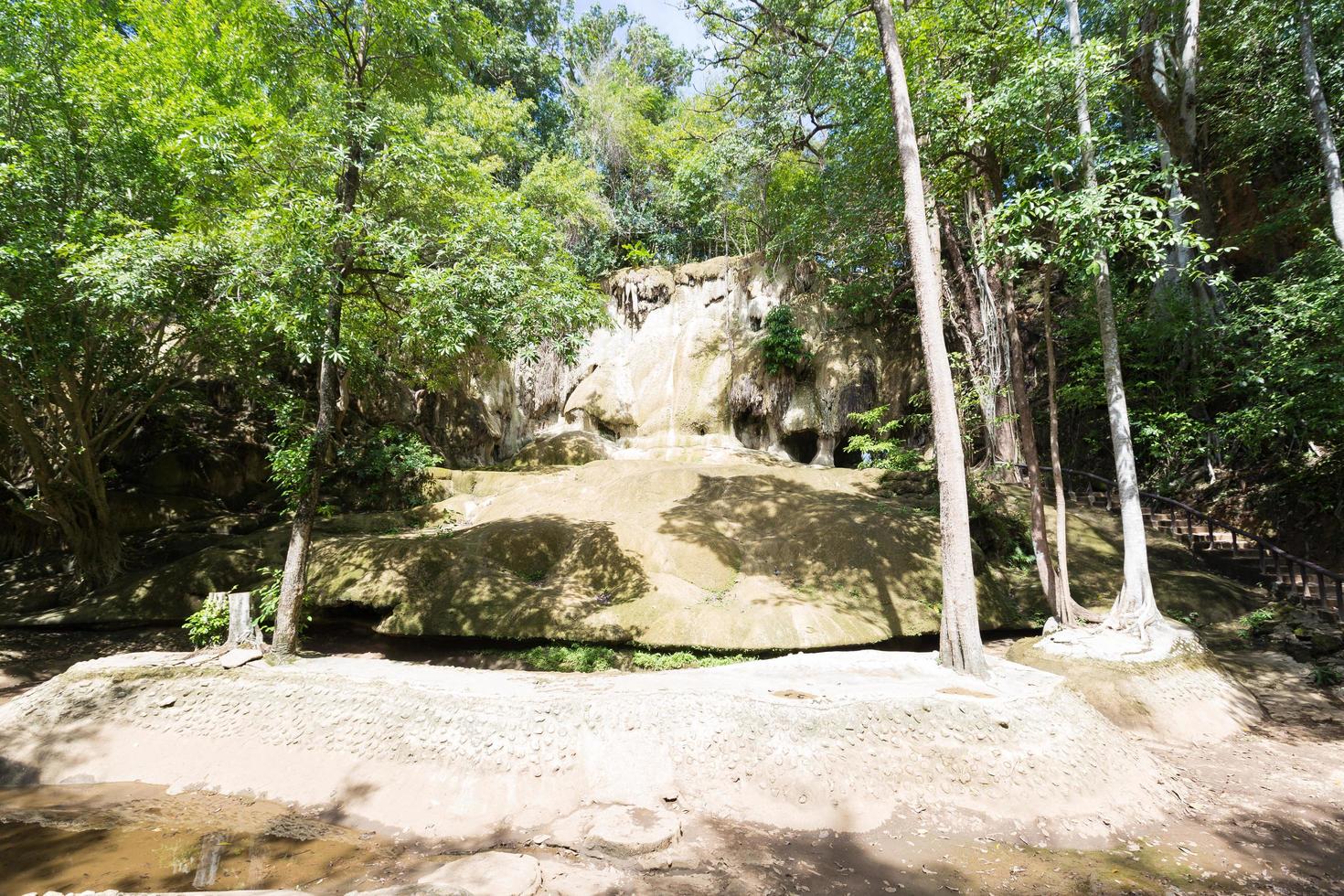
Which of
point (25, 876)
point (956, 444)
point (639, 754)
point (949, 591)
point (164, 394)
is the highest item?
point (164, 394)

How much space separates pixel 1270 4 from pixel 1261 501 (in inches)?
371

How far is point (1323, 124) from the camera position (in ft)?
31.1

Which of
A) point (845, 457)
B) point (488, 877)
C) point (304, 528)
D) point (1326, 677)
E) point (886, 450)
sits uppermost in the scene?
point (845, 457)

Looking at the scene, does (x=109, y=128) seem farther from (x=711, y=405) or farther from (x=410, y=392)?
(x=711, y=405)

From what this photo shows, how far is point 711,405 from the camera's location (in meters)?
18.0

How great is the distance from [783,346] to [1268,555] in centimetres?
1102

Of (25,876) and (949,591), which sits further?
(949,591)

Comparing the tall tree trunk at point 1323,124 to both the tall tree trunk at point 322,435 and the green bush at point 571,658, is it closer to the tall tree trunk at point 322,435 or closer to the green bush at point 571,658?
the green bush at point 571,658

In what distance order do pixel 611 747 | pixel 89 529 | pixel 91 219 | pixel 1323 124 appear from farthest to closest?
1. pixel 89 529
2. pixel 1323 124
3. pixel 91 219
4. pixel 611 747

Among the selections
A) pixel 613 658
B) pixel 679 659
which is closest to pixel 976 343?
pixel 679 659

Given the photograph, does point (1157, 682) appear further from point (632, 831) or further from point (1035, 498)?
point (632, 831)

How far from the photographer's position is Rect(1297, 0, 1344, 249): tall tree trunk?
910 centimetres

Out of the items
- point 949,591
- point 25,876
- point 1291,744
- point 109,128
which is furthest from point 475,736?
point 109,128

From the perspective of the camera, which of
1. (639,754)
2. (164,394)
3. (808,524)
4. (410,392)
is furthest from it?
(410,392)
